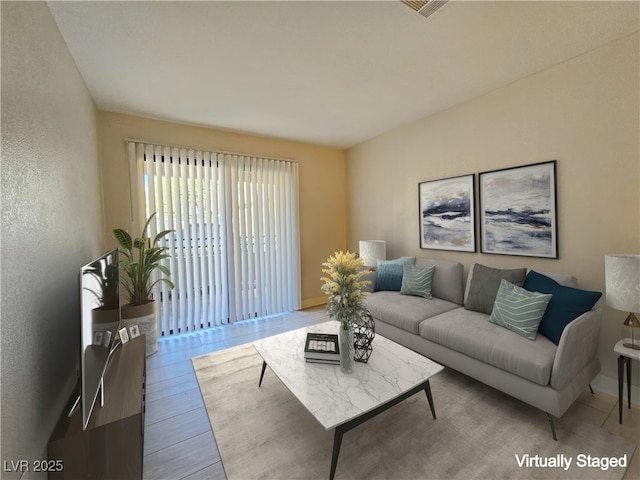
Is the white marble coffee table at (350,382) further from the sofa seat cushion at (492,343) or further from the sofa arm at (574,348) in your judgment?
the sofa arm at (574,348)

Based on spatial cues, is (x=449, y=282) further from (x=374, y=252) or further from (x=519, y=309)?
(x=374, y=252)

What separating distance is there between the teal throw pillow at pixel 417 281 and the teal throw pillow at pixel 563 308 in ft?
3.46

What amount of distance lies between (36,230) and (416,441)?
236cm

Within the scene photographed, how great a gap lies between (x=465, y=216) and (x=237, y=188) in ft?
9.56

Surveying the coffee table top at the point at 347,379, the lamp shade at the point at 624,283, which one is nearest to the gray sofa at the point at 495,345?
the lamp shade at the point at 624,283

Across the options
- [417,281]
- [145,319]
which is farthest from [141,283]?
[417,281]

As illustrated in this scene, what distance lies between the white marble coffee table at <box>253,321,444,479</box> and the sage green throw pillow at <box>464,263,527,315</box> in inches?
39.9

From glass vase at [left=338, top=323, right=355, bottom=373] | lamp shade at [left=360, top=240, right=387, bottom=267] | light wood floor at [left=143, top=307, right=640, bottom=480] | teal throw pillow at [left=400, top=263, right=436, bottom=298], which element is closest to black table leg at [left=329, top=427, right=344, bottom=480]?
glass vase at [left=338, top=323, right=355, bottom=373]

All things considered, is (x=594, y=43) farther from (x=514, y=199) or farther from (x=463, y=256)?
(x=463, y=256)

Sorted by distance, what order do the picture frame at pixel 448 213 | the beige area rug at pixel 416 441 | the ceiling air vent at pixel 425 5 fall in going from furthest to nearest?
the picture frame at pixel 448 213 < the ceiling air vent at pixel 425 5 < the beige area rug at pixel 416 441

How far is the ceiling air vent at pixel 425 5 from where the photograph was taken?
154 cm

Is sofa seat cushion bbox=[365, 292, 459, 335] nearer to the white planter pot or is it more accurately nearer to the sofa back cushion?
the sofa back cushion

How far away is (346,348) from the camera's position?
A: 1.67 meters

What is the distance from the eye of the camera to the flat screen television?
115 cm
